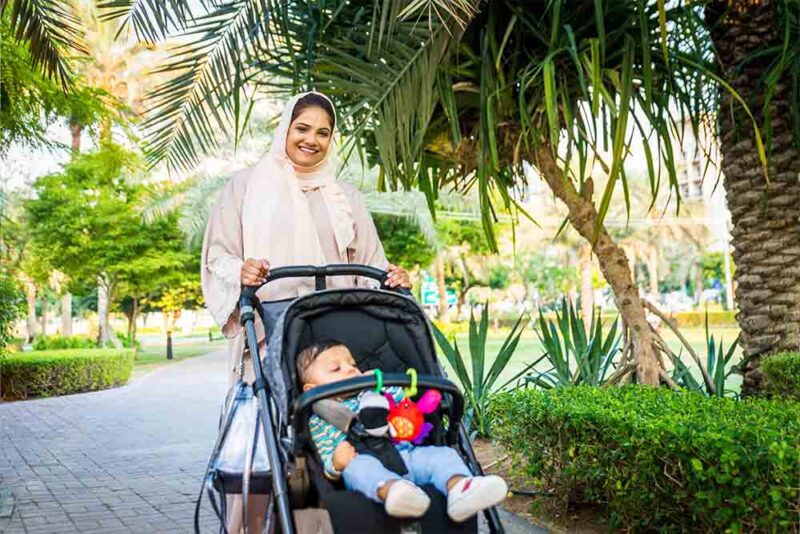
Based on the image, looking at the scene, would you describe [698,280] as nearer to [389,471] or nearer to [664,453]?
[664,453]

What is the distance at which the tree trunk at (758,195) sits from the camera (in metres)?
5.54

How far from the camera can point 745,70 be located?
580cm

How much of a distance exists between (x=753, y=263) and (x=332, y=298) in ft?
13.0

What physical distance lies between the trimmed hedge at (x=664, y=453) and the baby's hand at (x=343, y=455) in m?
1.48

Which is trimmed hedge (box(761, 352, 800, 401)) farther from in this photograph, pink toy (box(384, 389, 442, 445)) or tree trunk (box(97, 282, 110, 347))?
tree trunk (box(97, 282, 110, 347))

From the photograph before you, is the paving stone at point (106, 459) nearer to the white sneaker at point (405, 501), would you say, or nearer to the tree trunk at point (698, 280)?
the white sneaker at point (405, 501)

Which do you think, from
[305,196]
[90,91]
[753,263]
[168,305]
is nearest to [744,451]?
[305,196]

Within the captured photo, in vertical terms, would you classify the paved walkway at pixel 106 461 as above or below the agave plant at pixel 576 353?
below

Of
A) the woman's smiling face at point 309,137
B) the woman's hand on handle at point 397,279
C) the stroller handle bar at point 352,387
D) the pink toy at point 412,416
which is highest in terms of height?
the woman's smiling face at point 309,137

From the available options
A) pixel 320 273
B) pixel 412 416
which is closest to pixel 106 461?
pixel 320 273

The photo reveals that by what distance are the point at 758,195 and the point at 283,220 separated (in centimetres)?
388

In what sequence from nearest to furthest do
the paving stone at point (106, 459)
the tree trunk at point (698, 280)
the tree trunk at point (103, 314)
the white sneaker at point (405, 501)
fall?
the white sneaker at point (405, 501) → the paving stone at point (106, 459) → the tree trunk at point (103, 314) → the tree trunk at point (698, 280)

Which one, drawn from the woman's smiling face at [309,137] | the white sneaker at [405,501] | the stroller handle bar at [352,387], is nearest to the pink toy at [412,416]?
the stroller handle bar at [352,387]

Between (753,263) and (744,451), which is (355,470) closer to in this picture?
(744,451)
